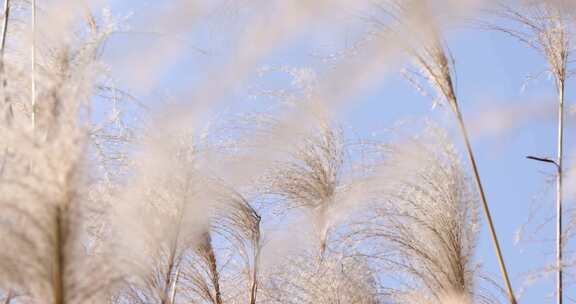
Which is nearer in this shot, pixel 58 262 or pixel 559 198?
pixel 58 262

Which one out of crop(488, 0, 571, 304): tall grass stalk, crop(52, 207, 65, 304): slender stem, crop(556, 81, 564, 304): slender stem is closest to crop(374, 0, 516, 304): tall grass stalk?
crop(556, 81, 564, 304): slender stem

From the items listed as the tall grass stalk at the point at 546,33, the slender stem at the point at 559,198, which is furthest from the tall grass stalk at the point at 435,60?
the tall grass stalk at the point at 546,33

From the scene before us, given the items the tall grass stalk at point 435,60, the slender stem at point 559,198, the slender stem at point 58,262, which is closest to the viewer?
the slender stem at point 58,262

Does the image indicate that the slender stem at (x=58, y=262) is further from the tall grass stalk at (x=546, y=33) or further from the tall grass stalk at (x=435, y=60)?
the tall grass stalk at (x=546, y=33)

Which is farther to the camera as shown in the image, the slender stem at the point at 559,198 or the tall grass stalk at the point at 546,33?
the tall grass stalk at the point at 546,33

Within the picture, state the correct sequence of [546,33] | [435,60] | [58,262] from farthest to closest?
1. [546,33]
2. [435,60]
3. [58,262]

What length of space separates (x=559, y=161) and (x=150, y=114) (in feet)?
4.08

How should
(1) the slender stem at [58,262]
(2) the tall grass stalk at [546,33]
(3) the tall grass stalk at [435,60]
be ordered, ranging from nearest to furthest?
(1) the slender stem at [58,262], (3) the tall grass stalk at [435,60], (2) the tall grass stalk at [546,33]

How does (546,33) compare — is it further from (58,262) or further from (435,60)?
(58,262)

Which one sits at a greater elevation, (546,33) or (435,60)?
(546,33)

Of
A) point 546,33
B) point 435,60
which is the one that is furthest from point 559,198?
point 546,33

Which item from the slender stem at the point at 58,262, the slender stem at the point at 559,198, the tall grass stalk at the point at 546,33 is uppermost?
the tall grass stalk at the point at 546,33

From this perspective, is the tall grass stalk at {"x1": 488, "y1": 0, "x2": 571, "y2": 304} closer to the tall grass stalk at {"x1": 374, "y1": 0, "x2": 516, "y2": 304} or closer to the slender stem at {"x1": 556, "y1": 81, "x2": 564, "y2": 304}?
the slender stem at {"x1": 556, "y1": 81, "x2": 564, "y2": 304}

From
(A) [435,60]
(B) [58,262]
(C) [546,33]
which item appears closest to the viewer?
(B) [58,262]
